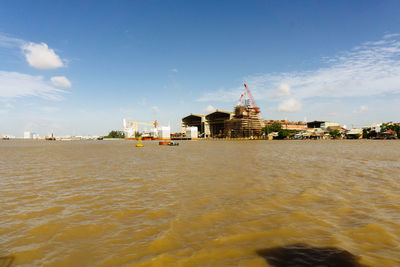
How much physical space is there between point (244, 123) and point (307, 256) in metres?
106

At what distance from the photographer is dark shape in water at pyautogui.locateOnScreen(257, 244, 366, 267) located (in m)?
3.99

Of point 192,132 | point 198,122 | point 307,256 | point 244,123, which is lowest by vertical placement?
point 307,256

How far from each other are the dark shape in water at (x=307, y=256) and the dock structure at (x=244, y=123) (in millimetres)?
104692

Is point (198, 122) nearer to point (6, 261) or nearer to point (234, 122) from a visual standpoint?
point (234, 122)

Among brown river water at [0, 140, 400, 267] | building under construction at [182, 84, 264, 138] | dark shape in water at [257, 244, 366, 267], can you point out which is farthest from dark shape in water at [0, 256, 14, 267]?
building under construction at [182, 84, 264, 138]

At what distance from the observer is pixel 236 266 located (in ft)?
12.9

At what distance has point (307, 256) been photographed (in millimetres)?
4246

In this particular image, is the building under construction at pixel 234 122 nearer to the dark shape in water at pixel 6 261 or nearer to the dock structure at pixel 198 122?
the dock structure at pixel 198 122

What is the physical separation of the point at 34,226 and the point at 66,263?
274 centimetres

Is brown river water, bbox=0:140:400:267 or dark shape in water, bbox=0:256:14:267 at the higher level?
dark shape in water, bbox=0:256:14:267

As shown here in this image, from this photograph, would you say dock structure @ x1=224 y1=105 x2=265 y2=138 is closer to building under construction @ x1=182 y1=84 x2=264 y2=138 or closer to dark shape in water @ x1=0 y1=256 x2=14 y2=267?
building under construction @ x1=182 y1=84 x2=264 y2=138

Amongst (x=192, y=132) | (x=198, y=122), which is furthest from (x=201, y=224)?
(x=198, y=122)

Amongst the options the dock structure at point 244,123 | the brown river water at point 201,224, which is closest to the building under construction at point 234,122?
the dock structure at point 244,123

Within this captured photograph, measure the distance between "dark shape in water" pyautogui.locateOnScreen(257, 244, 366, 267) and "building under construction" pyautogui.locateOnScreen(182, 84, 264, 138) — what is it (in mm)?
104692
